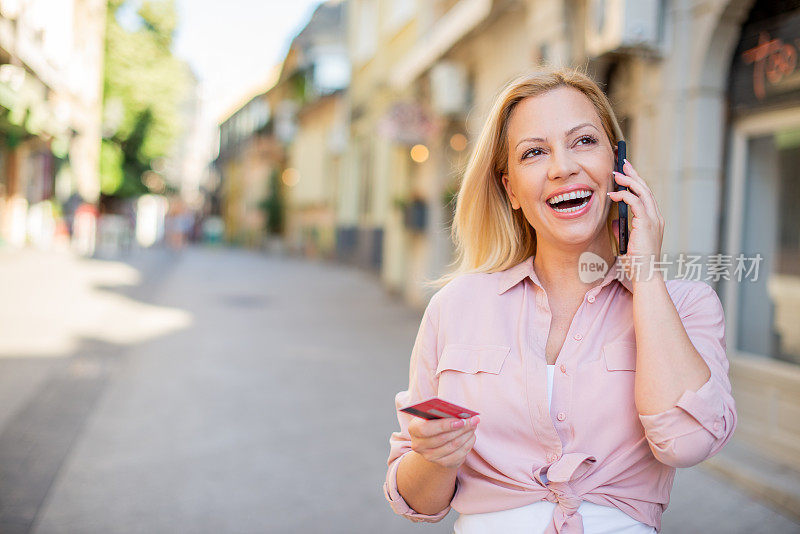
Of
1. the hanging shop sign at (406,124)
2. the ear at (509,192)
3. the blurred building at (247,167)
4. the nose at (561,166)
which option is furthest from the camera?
the blurred building at (247,167)

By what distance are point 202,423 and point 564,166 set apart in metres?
4.40

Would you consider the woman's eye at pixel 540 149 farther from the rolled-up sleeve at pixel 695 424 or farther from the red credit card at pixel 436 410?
the red credit card at pixel 436 410

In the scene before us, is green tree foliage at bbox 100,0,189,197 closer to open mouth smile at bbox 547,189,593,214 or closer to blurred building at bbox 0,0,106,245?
blurred building at bbox 0,0,106,245

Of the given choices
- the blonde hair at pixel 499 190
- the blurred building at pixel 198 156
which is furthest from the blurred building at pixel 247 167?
the blonde hair at pixel 499 190

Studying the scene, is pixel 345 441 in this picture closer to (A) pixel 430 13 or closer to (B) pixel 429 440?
(B) pixel 429 440

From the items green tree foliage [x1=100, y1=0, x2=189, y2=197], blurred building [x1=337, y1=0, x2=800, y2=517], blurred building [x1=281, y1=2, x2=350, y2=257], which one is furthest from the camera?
green tree foliage [x1=100, y1=0, x2=189, y2=197]

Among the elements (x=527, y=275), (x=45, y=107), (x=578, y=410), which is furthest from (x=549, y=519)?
(x=45, y=107)

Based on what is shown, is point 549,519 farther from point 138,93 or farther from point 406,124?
point 138,93

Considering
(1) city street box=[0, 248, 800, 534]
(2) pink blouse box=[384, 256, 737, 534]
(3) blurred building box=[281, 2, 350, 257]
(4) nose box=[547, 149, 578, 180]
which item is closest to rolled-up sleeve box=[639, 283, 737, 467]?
(2) pink blouse box=[384, 256, 737, 534]

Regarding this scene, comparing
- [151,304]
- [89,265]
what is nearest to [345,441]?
[151,304]

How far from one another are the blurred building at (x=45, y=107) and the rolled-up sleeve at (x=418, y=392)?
10.9m

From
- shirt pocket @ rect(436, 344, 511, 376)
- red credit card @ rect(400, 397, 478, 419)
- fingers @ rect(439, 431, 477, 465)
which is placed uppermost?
shirt pocket @ rect(436, 344, 511, 376)

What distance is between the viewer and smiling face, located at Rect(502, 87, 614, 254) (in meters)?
1.63

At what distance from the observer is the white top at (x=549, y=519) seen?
155 cm
